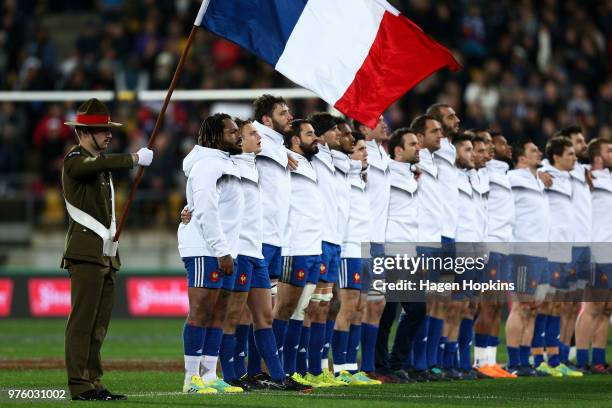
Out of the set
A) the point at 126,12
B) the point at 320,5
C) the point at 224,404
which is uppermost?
the point at 126,12

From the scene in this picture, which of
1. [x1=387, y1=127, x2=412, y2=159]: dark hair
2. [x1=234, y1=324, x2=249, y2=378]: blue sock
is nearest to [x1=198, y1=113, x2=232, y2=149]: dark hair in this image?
[x1=234, y1=324, x2=249, y2=378]: blue sock

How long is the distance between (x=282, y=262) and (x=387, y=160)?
7.60 feet

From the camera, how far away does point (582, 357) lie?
56.1ft

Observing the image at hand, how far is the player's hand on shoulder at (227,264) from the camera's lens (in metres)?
12.6

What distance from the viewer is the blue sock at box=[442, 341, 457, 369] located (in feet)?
52.7

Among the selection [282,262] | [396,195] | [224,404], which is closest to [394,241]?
[396,195]

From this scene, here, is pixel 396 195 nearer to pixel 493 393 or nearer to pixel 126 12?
pixel 493 393

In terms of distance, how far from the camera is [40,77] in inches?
1127

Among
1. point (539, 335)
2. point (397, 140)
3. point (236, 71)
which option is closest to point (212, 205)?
point (397, 140)

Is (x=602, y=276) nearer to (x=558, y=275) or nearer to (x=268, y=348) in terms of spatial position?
(x=558, y=275)

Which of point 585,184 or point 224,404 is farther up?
point 585,184

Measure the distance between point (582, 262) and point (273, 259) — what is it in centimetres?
502

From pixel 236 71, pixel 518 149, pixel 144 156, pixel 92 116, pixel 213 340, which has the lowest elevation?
pixel 213 340

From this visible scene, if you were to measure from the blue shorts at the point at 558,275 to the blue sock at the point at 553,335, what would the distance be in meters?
0.45
